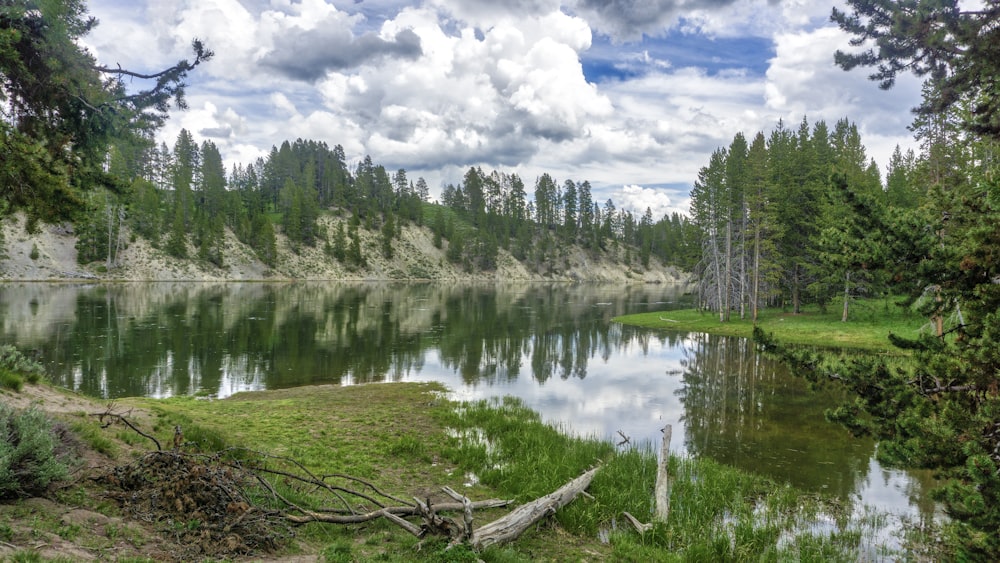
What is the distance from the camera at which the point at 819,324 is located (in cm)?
4059

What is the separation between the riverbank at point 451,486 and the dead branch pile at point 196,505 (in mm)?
138

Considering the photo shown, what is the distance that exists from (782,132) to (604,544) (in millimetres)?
61868

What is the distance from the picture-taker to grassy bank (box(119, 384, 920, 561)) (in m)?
8.20

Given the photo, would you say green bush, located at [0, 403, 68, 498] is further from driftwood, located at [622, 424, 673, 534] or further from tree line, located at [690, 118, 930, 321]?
tree line, located at [690, 118, 930, 321]

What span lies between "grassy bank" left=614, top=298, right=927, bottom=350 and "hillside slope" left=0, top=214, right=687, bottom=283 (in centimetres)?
6512

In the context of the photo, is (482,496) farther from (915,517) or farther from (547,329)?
(547,329)

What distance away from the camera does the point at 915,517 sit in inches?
424

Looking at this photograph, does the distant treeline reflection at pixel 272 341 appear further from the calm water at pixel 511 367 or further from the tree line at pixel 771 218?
the tree line at pixel 771 218

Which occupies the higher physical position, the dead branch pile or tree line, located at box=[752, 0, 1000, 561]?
tree line, located at box=[752, 0, 1000, 561]

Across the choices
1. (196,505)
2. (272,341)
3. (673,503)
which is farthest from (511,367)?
(196,505)

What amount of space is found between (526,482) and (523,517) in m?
2.82

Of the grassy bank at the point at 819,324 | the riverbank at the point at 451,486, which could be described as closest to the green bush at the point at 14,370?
the riverbank at the point at 451,486

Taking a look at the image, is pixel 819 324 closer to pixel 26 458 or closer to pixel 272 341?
pixel 272 341

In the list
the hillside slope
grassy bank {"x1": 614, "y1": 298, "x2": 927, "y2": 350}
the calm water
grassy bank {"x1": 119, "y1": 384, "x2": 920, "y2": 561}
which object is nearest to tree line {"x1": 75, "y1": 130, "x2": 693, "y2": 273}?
the hillside slope
